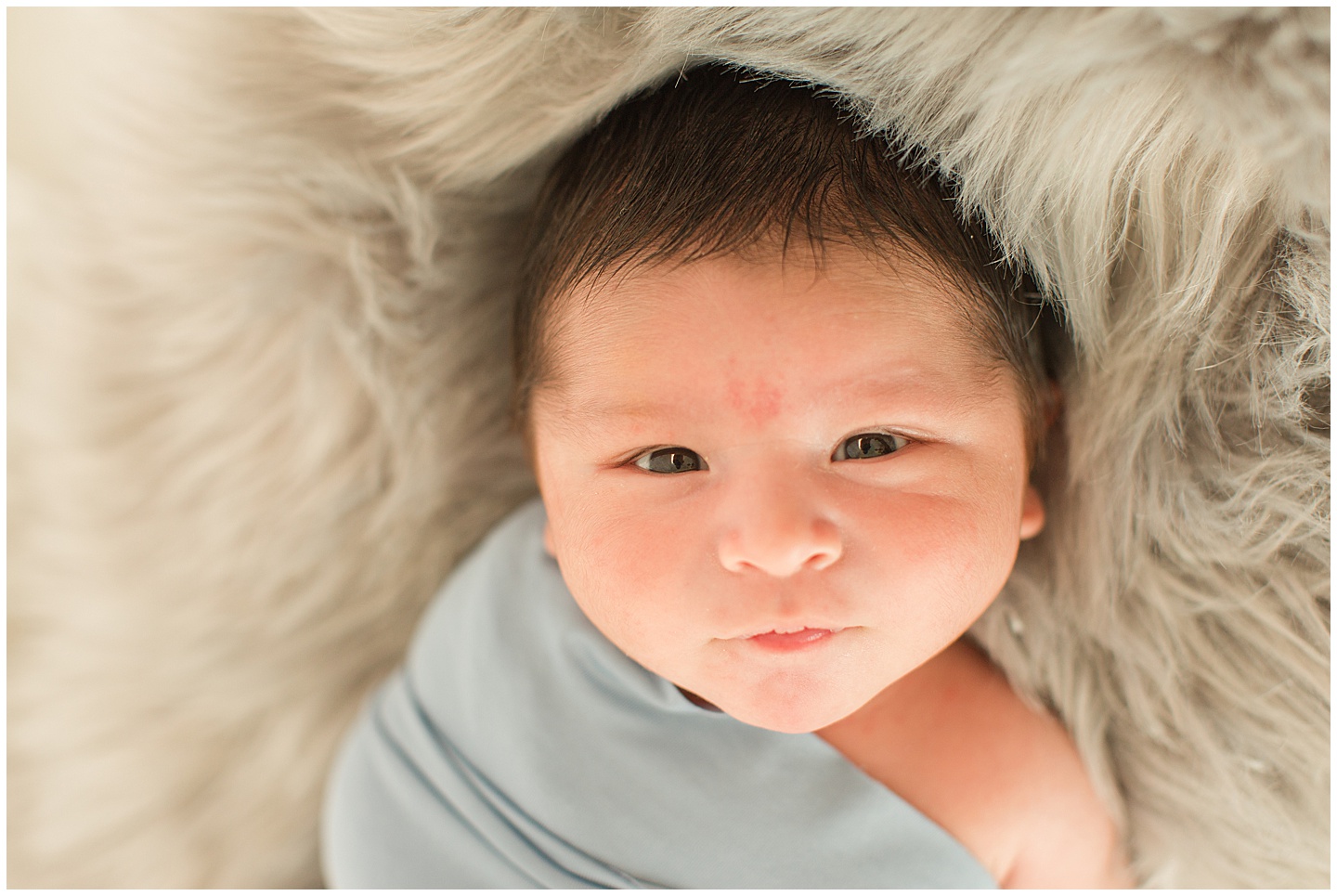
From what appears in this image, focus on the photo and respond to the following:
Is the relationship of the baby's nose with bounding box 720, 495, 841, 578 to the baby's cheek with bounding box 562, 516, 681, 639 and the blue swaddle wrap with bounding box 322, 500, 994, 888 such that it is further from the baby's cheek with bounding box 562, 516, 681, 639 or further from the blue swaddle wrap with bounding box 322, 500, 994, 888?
the blue swaddle wrap with bounding box 322, 500, 994, 888

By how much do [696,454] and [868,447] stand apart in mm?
139

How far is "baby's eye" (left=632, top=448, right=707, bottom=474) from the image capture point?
Result: 0.74 metres

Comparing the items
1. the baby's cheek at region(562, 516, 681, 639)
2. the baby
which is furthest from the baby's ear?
the baby's cheek at region(562, 516, 681, 639)

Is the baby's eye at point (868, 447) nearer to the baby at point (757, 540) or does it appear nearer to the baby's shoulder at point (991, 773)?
the baby at point (757, 540)

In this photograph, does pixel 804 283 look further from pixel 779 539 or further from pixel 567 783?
pixel 567 783

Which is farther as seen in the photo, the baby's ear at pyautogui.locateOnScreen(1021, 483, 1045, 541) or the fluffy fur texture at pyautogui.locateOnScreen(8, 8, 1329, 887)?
the baby's ear at pyautogui.locateOnScreen(1021, 483, 1045, 541)

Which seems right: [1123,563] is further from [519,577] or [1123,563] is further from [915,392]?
[519,577]

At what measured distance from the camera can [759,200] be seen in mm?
694

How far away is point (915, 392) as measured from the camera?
70cm

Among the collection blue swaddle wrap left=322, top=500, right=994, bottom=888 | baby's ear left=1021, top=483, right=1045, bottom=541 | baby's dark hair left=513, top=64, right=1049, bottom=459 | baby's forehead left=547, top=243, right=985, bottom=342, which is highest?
baby's dark hair left=513, top=64, right=1049, bottom=459

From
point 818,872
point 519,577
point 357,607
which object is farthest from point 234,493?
point 818,872

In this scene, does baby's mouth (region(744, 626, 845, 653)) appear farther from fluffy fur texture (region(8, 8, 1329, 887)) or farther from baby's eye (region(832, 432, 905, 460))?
fluffy fur texture (region(8, 8, 1329, 887))

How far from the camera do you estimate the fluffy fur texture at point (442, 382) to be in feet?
2.18

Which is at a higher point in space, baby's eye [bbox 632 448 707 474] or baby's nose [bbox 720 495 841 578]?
baby's eye [bbox 632 448 707 474]
